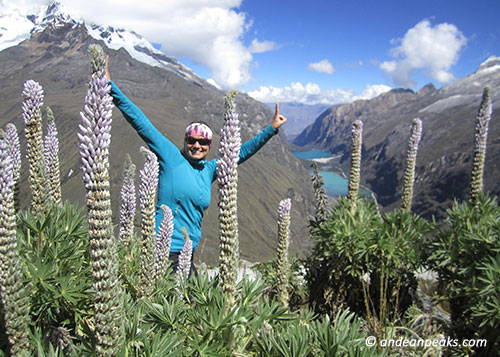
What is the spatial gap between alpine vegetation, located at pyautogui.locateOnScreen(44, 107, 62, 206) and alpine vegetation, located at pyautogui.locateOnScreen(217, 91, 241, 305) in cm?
321

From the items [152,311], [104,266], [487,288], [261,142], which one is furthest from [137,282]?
[487,288]

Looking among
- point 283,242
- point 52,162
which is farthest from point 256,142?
point 52,162

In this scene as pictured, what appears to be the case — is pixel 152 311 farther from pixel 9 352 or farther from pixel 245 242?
pixel 245 242

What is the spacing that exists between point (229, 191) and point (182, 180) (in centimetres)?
248

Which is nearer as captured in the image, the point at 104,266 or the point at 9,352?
the point at 104,266

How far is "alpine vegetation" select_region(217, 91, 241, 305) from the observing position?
10.9 ft

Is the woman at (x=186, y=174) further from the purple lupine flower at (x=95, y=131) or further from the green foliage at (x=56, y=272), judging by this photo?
the purple lupine flower at (x=95, y=131)

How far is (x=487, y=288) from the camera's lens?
5.92 metres

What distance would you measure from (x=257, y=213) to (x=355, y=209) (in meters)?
184

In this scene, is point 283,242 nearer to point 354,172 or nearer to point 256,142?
point 256,142

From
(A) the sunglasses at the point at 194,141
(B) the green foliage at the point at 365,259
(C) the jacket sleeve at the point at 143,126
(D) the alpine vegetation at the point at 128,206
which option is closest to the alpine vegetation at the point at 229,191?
(C) the jacket sleeve at the point at 143,126

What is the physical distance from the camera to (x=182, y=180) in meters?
5.66

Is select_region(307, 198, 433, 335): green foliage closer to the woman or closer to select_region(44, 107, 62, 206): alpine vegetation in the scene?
the woman

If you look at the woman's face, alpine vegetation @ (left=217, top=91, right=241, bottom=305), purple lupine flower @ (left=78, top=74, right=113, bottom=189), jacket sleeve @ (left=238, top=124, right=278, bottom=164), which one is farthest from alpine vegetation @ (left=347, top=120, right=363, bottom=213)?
purple lupine flower @ (left=78, top=74, right=113, bottom=189)
